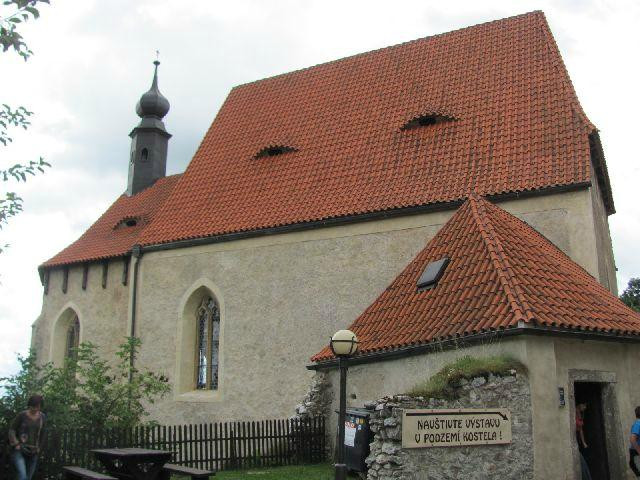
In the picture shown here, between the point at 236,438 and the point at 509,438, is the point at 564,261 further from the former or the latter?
the point at 236,438

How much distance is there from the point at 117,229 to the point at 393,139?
31.5ft

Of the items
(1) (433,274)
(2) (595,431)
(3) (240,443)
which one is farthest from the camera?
(3) (240,443)

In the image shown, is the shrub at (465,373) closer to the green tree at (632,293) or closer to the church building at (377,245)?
the church building at (377,245)

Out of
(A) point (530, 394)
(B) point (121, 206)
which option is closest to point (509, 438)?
(A) point (530, 394)

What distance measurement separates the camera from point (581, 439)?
9.74 m

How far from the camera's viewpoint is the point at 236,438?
13.0 metres

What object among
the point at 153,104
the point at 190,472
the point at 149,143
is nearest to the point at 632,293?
the point at 149,143

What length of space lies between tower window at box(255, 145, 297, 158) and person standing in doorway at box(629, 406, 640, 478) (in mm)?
11473

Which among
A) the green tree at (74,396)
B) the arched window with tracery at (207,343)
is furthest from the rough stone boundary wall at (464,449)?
the arched window with tracery at (207,343)

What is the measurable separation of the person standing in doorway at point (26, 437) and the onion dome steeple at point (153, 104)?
A: 1862cm

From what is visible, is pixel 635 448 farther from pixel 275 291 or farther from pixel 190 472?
pixel 275 291

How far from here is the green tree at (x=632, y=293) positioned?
34.7m

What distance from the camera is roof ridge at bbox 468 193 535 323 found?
30.8ft

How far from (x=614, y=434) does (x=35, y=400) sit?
8169 millimetres
